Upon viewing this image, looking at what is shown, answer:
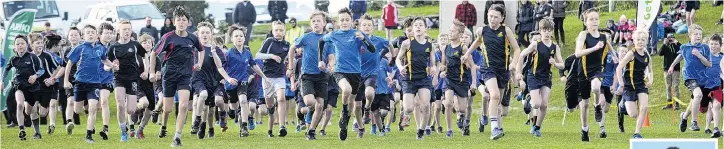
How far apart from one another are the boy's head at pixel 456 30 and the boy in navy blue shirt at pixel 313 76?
2.16 meters

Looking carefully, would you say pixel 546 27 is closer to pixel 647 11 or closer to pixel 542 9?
pixel 647 11

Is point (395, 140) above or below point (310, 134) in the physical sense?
below

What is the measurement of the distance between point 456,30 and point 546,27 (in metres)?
1.43

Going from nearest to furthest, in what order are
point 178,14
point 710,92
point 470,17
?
point 178,14 < point 710,92 < point 470,17

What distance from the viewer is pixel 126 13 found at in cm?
4047

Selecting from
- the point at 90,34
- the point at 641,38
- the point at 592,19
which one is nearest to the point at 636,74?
the point at 641,38

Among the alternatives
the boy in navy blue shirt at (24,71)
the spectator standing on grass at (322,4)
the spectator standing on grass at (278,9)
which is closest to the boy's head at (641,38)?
the boy in navy blue shirt at (24,71)

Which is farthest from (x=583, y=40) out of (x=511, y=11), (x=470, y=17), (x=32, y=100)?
(x=511, y=11)

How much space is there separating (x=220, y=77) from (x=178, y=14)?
139 inches

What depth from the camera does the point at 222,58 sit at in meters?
21.6

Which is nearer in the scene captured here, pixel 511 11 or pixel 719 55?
pixel 719 55

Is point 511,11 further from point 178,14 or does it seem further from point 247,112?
point 178,14

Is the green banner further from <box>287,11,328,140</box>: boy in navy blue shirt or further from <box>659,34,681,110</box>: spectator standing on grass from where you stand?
<box>659,34,681,110</box>: spectator standing on grass

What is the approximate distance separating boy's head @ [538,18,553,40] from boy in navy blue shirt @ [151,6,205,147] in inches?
185
